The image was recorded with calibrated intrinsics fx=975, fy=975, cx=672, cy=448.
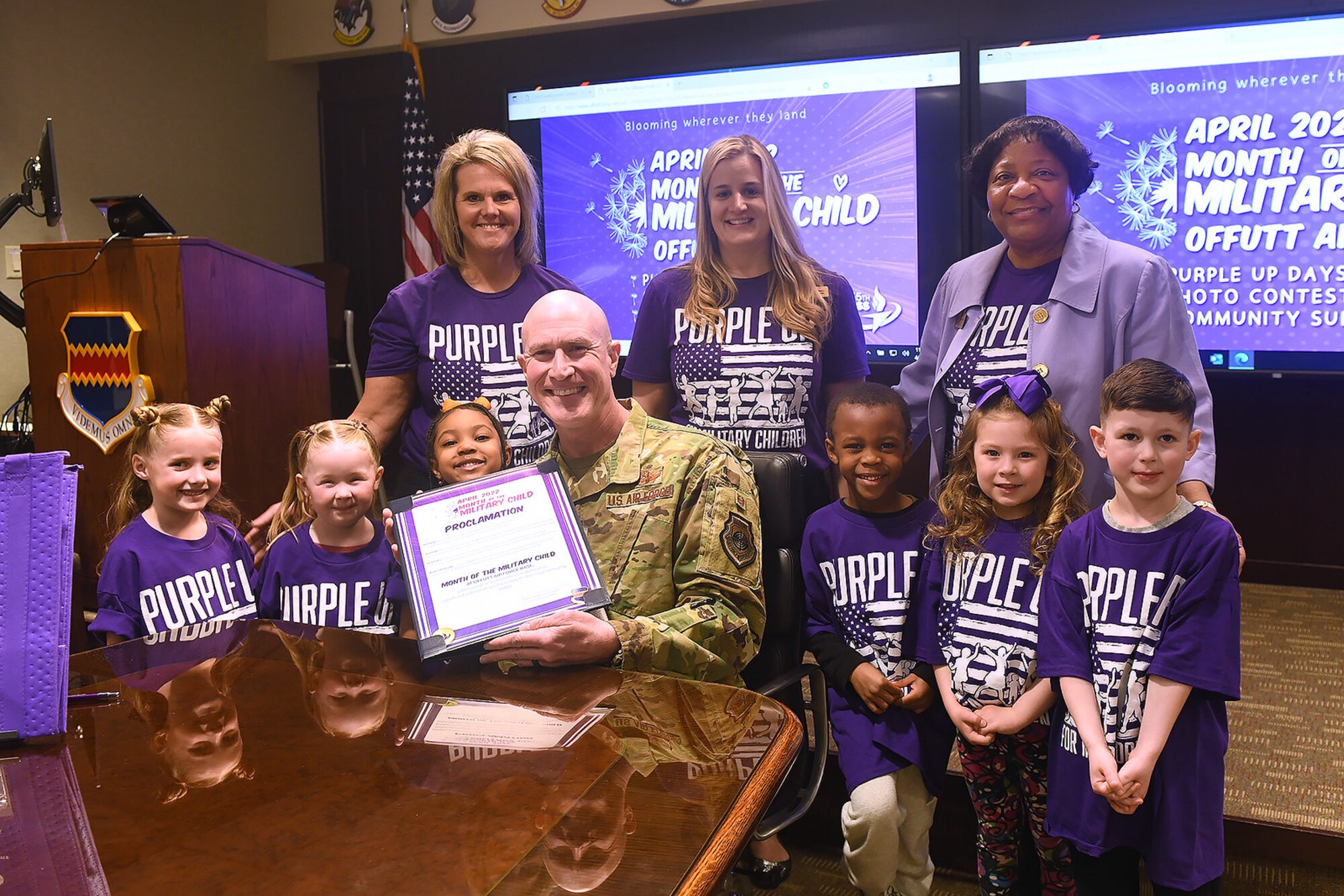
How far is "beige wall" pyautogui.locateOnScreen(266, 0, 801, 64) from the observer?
5.09 metres

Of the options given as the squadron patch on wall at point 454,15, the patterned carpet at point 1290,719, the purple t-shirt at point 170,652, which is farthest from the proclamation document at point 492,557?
the squadron patch on wall at point 454,15

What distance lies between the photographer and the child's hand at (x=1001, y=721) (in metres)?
1.77

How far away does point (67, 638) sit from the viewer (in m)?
1.21

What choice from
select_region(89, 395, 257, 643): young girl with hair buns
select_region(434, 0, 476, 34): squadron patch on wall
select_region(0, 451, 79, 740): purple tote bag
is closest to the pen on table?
select_region(0, 451, 79, 740): purple tote bag

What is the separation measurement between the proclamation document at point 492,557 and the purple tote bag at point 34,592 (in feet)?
1.39

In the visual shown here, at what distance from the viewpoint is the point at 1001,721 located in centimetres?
179

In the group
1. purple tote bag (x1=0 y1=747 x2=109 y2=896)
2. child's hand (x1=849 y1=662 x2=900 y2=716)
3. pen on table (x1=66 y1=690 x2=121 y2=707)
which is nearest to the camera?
purple tote bag (x1=0 y1=747 x2=109 y2=896)

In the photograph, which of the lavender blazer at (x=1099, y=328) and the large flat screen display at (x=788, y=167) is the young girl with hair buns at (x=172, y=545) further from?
the large flat screen display at (x=788, y=167)

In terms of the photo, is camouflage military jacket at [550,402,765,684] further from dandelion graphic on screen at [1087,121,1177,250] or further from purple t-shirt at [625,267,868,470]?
dandelion graphic on screen at [1087,121,1177,250]

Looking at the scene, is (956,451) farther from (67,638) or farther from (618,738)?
(67,638)

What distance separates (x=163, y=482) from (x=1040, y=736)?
1752 millimetres

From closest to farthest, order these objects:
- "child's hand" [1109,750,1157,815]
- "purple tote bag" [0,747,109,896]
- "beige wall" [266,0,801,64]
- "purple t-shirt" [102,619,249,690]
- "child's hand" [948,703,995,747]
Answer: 1. "purple tote bag" [0,747,109,896]
2. "purple t-shirt" [102,619,249,690]
3. "child's hand" [1109,750,1157,815]
4. "child's hand" [948,703,995,747]
5. "beige wall" [266,0,801,64]

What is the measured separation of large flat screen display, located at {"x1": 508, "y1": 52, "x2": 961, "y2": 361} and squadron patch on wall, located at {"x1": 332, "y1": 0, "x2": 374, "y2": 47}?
1.45 meters

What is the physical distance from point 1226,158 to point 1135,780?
323cm
